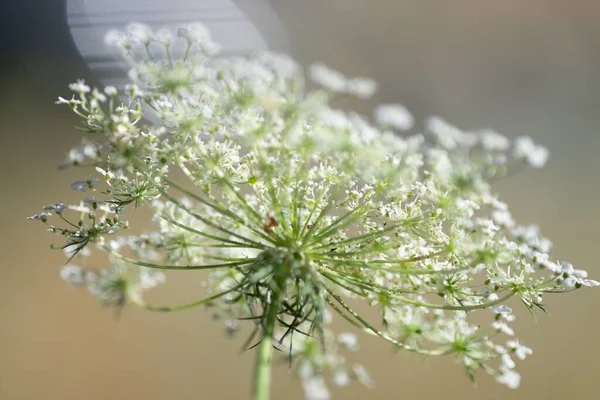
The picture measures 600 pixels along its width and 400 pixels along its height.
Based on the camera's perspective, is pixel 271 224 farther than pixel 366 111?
No

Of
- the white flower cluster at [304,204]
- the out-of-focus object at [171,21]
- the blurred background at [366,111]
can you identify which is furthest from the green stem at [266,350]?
the out-of-focus object at [171,21]

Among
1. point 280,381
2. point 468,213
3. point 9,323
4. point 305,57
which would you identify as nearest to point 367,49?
point 305,57

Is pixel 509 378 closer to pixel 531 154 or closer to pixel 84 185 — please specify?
pixel 531 154

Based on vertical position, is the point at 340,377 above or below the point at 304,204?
below

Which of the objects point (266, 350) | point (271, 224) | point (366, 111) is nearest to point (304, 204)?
point (271, 224)

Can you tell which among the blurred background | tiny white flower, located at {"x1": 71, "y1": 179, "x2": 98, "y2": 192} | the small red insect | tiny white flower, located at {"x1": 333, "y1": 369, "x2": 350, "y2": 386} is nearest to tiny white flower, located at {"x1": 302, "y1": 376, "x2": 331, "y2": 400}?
tiny white flower, located at {"x1": 333, "y1": 369, "x2": 350, "y2": 386}

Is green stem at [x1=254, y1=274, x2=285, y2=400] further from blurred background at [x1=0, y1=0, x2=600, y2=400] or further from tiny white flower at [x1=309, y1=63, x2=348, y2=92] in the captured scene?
blurred background at [x1=0, y1=0, x2=600, y2=400]
